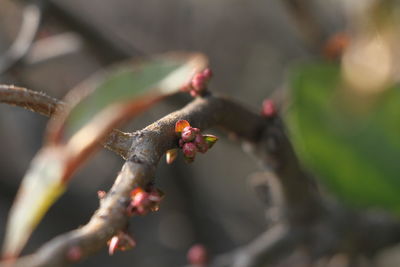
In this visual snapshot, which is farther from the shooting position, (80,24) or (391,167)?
(80,24)

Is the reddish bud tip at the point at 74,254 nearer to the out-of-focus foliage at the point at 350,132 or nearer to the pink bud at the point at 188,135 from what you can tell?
the pink bud at the point at 188,135

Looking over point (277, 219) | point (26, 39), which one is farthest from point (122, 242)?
point (26, 39)

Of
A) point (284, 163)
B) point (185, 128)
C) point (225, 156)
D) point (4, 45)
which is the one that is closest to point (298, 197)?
point (284, 163)

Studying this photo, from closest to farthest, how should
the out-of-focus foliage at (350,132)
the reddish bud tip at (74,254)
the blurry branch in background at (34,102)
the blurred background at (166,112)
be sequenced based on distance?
1. the reddish bud tip at (74,254)
2. the blurry branch in background at (34,102)
3. the out-of-focus foliage at (350,132)
4. the blurred background at (166,112)


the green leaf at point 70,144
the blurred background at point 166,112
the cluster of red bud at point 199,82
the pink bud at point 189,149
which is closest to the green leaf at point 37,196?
the green leaf at point 70,144

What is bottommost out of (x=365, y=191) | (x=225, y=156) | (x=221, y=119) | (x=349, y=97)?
(x=221, y=119)

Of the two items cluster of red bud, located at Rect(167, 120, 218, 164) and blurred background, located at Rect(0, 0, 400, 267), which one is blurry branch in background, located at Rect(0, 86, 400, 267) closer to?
cluster of red bud, located at Rect(167, 120, 218, 164)

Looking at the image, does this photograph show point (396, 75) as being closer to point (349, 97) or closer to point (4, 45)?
point (349, 97)
